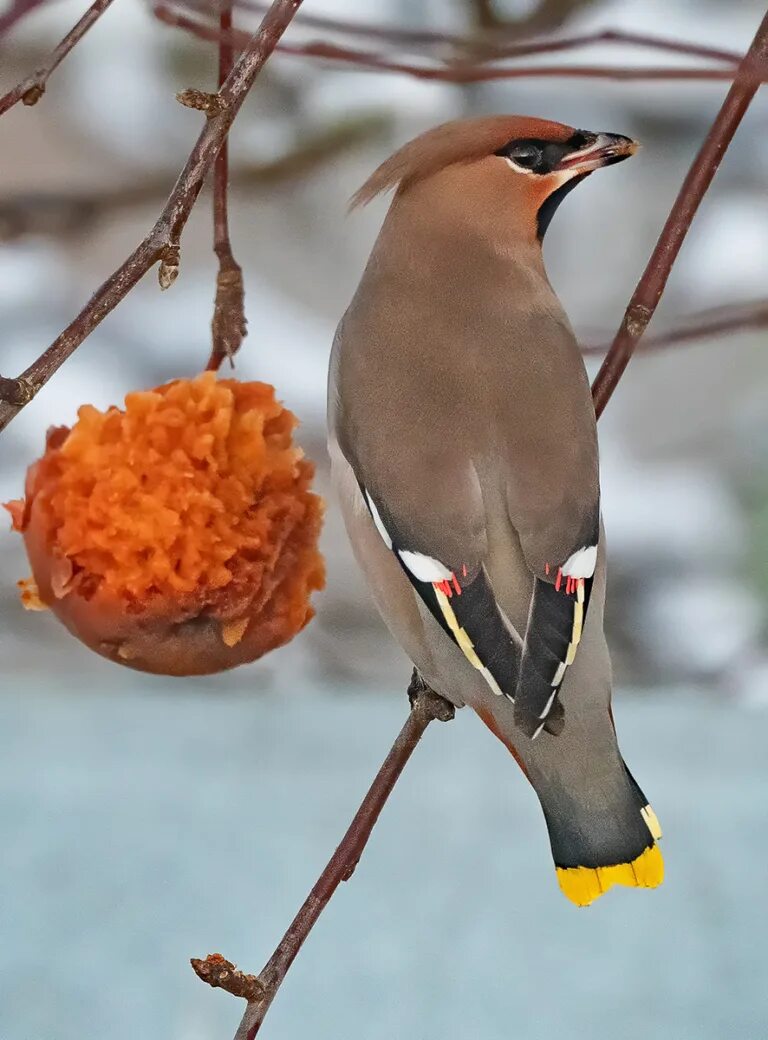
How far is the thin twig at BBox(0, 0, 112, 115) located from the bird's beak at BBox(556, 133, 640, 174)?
20cm

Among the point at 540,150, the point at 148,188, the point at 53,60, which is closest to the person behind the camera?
the point at 53,60

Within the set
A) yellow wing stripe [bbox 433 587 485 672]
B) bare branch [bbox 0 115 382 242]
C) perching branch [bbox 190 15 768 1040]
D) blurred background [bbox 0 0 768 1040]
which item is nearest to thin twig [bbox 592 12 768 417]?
perching branch [bbox 190 15 768 1040]

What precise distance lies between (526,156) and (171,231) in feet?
0.61

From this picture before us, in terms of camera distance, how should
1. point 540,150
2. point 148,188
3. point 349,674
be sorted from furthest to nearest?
point 349,674 → point 148,188 → point 540,150

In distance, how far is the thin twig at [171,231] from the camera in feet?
1.56

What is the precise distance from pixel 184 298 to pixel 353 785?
1.80ft

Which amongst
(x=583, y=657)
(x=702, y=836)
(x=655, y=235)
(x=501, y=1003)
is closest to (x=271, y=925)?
(x=501, y=1003)

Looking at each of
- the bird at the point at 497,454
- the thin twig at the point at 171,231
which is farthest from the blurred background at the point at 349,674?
the thin twig at the point at 171,231

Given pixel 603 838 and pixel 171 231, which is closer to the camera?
pixel 171 231

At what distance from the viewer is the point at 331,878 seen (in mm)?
583

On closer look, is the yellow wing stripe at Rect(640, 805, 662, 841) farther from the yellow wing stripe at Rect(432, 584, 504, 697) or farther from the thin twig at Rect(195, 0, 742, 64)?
the thin twig at Rect(195, 0, 742, 64)

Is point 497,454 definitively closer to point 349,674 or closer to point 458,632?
point 458,632

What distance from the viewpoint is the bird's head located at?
1.93 feet

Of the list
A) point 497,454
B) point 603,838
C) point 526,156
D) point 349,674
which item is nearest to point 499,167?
point 526,156
